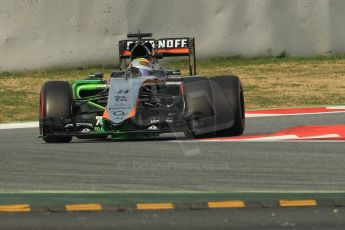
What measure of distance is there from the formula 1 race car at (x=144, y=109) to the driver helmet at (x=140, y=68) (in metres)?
0.05

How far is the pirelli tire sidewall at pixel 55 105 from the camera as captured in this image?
10.3 metres

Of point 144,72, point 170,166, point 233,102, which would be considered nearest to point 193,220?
point 170,166

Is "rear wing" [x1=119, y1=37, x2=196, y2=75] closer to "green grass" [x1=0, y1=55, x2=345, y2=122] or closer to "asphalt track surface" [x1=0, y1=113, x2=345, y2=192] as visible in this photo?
"asphalt track surface" [x1=0, y1=113, x2=345, y2=192]

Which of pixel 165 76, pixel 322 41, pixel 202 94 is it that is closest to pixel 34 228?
pixel 202 94

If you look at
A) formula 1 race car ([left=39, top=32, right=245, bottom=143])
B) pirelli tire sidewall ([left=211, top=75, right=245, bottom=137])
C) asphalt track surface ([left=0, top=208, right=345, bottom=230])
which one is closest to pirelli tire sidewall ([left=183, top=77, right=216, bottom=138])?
formula 1 race car ([left=39, top=32, right=245, bottom=143])

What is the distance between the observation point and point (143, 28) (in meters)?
18.4

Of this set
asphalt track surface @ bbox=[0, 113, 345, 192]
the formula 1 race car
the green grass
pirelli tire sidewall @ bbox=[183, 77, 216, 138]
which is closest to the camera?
asphalt track surface @ bbox=[0, 113, 345, 192]

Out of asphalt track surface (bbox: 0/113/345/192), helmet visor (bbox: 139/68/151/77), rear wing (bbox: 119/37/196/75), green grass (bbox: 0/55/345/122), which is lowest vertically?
green grass (bbox: 0/55/345/122)

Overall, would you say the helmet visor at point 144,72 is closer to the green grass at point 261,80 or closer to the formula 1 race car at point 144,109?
the formula 1 race car at point 144,109

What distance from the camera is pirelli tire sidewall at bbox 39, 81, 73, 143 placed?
1034 centimetres

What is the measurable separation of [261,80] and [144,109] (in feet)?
26.0

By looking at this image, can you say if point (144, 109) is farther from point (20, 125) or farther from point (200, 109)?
point (20, 125)

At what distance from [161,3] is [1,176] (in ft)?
35.2

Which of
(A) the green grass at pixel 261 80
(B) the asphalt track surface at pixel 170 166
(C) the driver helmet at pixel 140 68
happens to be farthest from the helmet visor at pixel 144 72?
(A) the green grass at pixel 261 80
